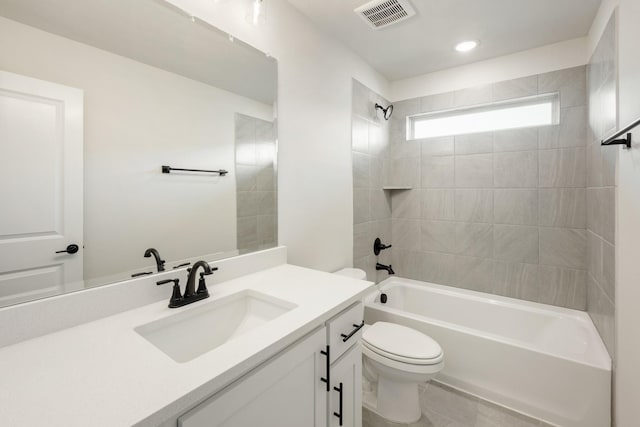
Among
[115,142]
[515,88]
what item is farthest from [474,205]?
[115,142]

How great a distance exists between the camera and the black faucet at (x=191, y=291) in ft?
3.29

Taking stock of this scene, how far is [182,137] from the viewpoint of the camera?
3.78ft

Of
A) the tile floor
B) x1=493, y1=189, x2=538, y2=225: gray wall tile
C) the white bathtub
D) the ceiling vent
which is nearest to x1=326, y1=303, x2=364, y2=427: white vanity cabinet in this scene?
the tile floor

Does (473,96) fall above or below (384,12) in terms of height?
below

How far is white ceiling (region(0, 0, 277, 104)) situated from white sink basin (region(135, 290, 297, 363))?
95 cm

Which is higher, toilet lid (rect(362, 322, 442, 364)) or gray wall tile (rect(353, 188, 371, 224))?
gray wall tile (rect(353, 188, 371, 224))

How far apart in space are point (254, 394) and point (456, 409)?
1600 mm

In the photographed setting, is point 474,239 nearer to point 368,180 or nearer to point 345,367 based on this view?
point 368,180

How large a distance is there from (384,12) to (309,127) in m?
0.84

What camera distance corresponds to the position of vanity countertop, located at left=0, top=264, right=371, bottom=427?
1.65 ft

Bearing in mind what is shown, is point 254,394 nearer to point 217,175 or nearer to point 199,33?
point 217,175

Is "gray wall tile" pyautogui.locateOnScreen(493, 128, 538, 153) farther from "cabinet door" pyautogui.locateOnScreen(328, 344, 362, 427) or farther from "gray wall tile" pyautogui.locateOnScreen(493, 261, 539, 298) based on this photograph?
"cabinet door" pyautogui.locateOnScreen(328, 344, 362, 427)

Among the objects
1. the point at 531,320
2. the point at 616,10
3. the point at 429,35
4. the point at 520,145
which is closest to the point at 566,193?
the point at 520,145

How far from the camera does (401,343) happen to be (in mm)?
1640
